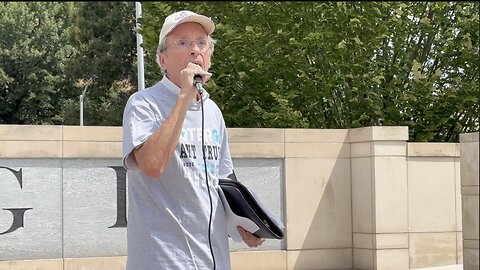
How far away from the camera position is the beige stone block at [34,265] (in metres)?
10.4

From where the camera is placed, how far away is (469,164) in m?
8.45

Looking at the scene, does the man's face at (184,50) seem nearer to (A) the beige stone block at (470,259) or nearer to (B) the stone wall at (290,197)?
(A) the beige stone block at (470,259)

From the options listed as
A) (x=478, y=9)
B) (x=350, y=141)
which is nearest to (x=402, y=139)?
(x=350, y=141)

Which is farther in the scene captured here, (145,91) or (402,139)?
(402,139)

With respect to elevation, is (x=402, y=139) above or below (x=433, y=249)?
above

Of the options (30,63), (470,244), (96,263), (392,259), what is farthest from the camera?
(30,63)

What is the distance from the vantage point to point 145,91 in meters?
3.46

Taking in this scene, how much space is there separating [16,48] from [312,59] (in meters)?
29.1

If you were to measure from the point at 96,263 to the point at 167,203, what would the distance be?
7729 millimetres

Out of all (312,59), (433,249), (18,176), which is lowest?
(433,249)

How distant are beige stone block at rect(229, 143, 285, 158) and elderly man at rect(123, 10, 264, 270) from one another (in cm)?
801

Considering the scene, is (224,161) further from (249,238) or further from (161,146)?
(161,146)

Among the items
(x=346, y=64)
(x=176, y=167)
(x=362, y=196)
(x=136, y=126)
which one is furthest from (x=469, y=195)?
(x=346, y=64)

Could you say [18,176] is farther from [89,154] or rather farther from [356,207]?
[356,207]
